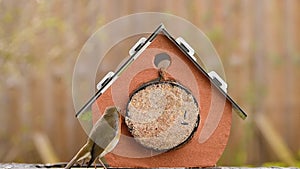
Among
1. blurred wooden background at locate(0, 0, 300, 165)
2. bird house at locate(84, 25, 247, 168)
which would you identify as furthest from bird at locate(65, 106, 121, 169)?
blurred wooden background at locate(0, 0, 300, 165)

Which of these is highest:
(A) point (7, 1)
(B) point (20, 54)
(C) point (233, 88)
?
(A) point (7, 1)

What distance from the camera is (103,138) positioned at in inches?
80.1

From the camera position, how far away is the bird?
2.03 m

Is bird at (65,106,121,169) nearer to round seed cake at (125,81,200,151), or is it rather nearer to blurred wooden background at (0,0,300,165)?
round seed cake at (125,81,200,151)

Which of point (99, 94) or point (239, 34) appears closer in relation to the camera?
point (99, 94)

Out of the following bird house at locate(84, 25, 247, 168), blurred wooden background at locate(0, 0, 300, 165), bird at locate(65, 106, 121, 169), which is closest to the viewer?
bird at locate(65, 106, 121, 169)

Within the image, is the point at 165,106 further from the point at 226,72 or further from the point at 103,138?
the point at 226,72

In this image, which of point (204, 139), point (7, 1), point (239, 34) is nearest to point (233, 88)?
point (239, 34)

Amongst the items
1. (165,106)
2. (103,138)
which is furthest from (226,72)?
(103,138)

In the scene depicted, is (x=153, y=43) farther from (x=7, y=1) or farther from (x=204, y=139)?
(x=7, y=1)

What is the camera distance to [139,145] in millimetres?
2152

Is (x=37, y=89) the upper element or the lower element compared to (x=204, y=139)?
upper

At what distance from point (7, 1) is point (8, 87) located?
0.67 m

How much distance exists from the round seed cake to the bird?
0.07 metres
